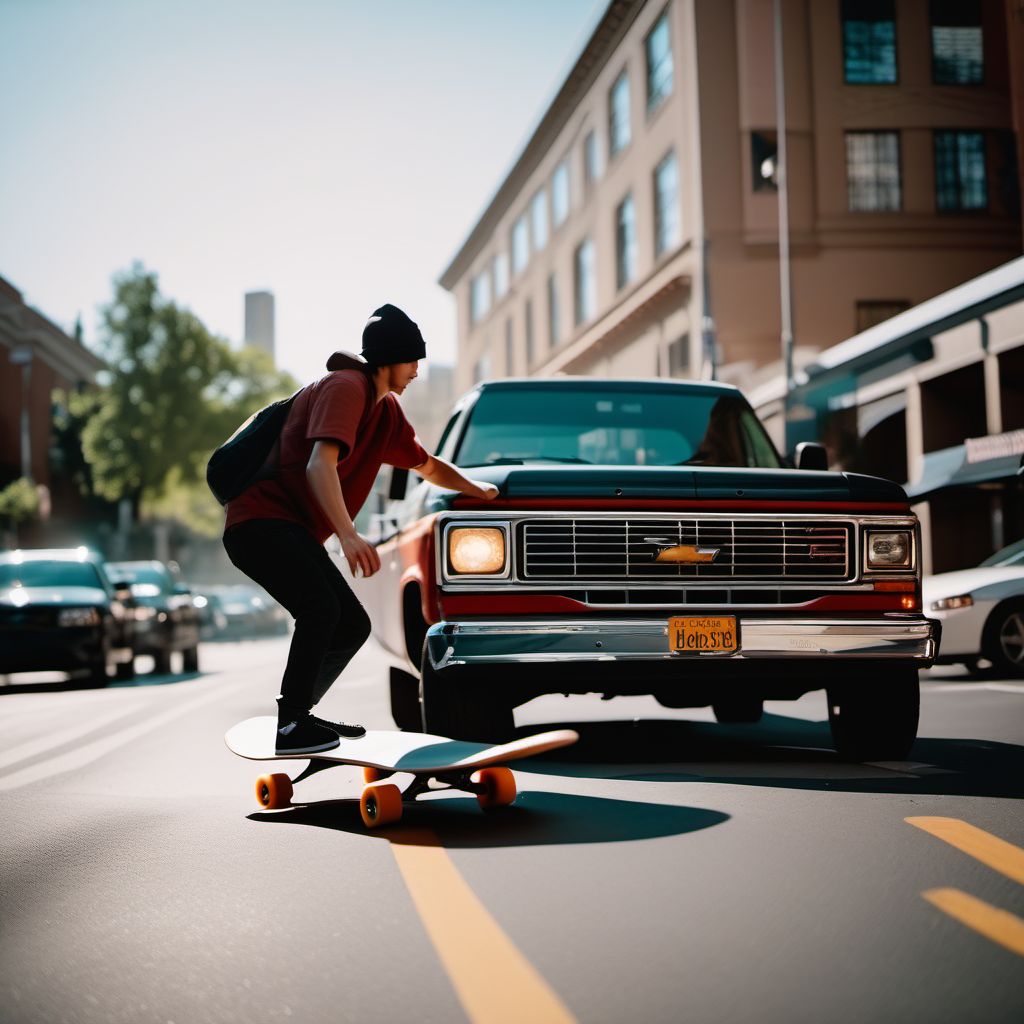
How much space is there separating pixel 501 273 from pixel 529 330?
5808 mm

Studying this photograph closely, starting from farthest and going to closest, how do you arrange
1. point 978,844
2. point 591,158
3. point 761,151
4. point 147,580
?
point 591,158 → point 761,151 → point 147,580 → point 978,844

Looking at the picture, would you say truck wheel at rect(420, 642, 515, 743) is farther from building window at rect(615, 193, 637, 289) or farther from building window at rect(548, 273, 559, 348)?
building window at rect(548, 273, 559, 348)

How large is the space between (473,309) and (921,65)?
3434 cm

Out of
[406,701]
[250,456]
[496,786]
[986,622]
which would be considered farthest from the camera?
[986,622]

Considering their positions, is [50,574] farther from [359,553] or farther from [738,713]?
[359,553]

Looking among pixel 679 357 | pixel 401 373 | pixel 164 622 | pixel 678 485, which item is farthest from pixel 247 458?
pixel 679 357

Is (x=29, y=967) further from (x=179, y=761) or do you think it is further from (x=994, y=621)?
(x=994, y=621)

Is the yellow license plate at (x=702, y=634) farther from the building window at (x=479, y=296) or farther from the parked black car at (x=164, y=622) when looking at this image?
the building window at (x=479, y=296)

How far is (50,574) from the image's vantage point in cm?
1894

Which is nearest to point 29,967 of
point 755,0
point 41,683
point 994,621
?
point 994,621

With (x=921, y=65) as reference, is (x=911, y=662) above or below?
below

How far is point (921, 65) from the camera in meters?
36.9

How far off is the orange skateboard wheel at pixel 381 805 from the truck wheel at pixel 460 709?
3.56 ft

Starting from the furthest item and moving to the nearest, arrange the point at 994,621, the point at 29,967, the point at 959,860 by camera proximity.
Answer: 1. the point at 994,621
2. the point at 959,860
3. the point at 29,967
